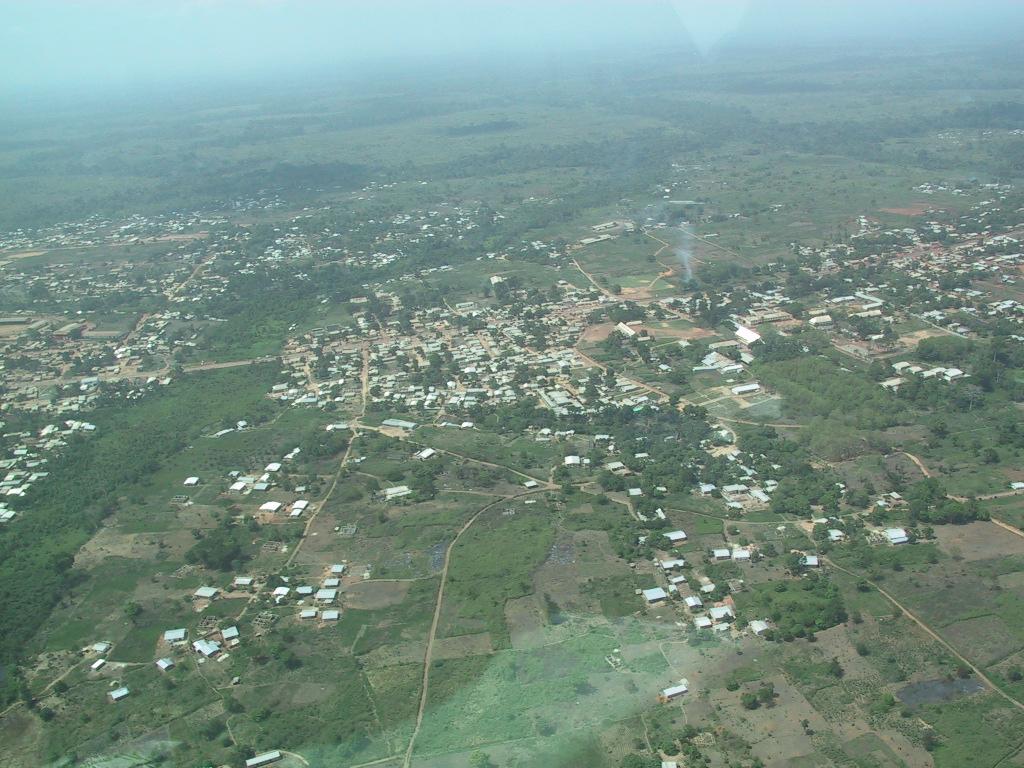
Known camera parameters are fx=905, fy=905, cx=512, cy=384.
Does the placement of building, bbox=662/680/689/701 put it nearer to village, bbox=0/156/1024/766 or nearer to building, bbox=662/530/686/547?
village, bbox=0/156/1024/766

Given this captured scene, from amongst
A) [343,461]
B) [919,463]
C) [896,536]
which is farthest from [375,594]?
[919,463]

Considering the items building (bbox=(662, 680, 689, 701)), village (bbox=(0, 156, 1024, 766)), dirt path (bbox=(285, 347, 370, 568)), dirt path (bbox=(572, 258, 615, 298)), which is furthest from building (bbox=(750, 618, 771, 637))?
dirt path (bbox=(572, 258, 615, 298))

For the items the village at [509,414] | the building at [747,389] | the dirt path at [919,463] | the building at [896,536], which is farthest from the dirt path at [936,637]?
the building at [747,389]

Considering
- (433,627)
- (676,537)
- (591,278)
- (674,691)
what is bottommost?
(433,627)

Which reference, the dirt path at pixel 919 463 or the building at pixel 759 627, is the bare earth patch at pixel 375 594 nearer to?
the building at pixel 759 627

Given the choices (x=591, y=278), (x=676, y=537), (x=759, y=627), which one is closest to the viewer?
(x=759, y=627)

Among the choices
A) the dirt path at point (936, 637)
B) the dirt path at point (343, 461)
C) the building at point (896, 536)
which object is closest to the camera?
the dirt path at point (936, 637)

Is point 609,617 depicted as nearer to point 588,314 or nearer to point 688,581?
point 688,581

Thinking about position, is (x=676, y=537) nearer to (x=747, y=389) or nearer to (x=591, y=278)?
(x=747, y=389)

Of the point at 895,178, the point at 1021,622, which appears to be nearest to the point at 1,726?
the point at 1021,622
